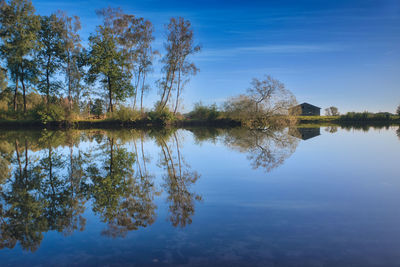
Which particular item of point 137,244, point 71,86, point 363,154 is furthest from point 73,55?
point 137,244

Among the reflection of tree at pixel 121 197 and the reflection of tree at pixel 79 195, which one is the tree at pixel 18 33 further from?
the reflection of tree at pixel 121 197

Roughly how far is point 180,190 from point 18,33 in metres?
30.2

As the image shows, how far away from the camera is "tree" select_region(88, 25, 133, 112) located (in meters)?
28.9

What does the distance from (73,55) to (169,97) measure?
11041 mm

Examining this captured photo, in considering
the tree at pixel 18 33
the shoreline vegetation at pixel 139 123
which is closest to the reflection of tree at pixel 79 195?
the shoreline vegetation at pixel 139 123

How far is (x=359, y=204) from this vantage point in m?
3.79

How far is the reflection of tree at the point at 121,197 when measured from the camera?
3.22 meters

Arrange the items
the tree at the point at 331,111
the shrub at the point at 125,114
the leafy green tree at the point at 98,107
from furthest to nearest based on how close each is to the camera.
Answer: the tree at the point at 331,111, the leafy green tree at the point at 98,107, the shrub at the point at 125,114

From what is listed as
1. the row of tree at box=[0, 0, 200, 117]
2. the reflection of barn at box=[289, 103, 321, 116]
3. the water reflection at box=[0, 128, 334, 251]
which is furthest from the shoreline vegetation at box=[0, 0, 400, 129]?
the reflection of barn at box=[289, 103, 321, 116]

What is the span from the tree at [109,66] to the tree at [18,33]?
18.0ft

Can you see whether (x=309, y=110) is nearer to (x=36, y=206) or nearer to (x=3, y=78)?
(x=3, y=78)

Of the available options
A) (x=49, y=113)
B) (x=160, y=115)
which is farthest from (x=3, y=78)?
(x=160, y=115)

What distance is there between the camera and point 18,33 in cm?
2661

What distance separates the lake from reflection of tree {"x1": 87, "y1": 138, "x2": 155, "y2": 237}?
0.02m
